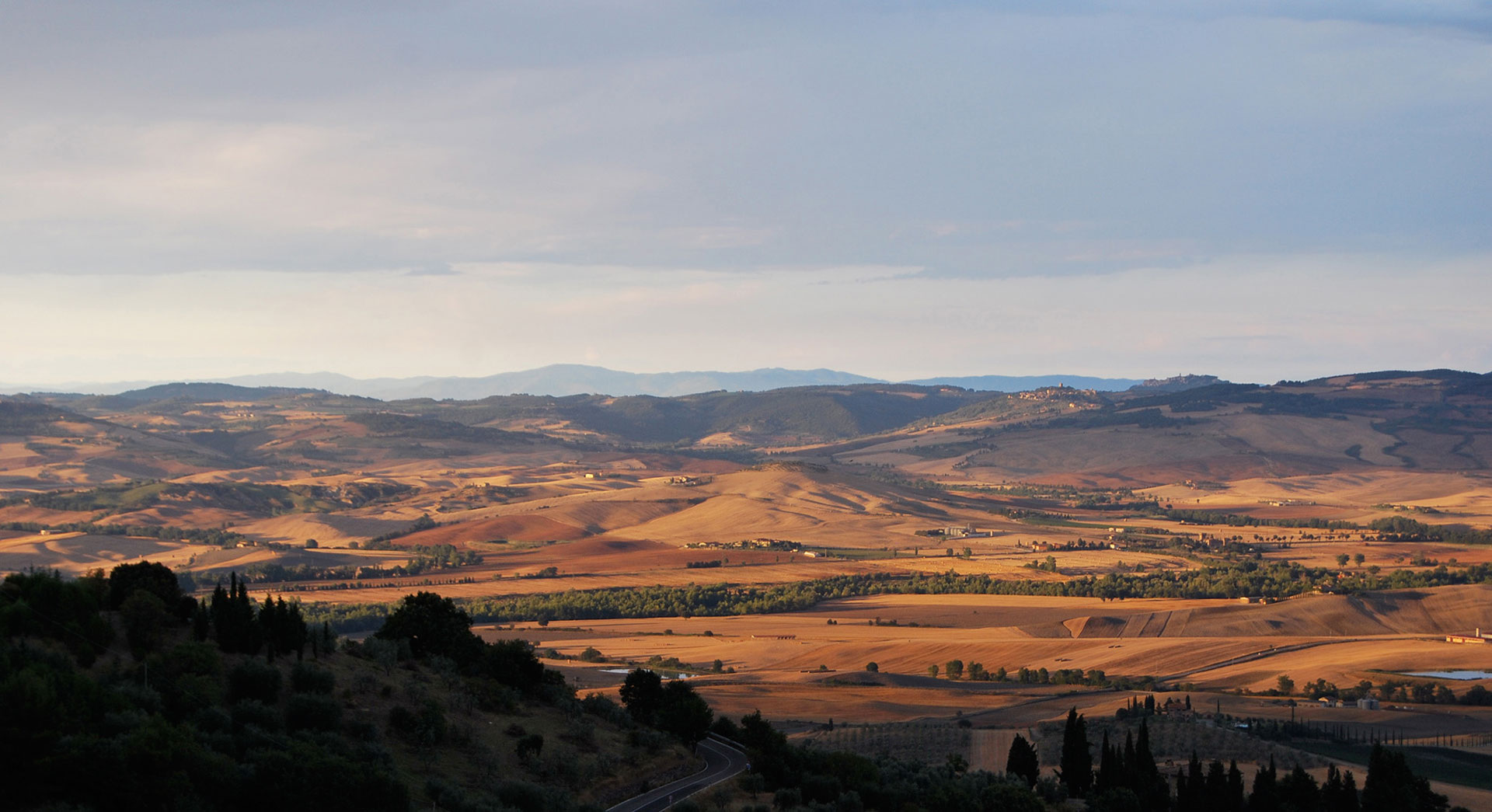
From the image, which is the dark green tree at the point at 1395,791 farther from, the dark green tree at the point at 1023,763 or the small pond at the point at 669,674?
the small pond at the point at 669,674

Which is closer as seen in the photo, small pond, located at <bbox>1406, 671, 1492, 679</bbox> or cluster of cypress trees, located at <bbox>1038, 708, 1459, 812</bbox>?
cluster of cypress trees, located at <bbox>1038, 708, 1459, 812</bbox>

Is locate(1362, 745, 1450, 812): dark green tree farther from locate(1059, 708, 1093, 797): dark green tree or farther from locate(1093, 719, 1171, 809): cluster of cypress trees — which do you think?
locate(1059, 708, 1093, 797): dark green tree

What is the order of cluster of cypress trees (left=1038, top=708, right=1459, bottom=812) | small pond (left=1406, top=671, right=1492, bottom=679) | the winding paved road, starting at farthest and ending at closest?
small pond (left=1406, top=671, right=1492, bottom=679)
cluster of cypress trees (left=1038, top=708, right=1459, bottom=812)
the winding paved road

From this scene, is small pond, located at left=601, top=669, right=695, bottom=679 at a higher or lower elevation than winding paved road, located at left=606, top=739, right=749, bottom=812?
lower

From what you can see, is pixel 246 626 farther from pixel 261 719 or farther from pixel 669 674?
pixel 669 674

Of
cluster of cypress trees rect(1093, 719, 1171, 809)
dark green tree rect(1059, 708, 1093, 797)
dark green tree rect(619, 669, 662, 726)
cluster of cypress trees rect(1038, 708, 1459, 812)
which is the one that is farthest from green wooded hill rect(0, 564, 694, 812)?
cluster of cypress trees rect(1093, 719, 1171, 809)

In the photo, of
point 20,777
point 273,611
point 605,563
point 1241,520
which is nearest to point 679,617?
point 605,563
